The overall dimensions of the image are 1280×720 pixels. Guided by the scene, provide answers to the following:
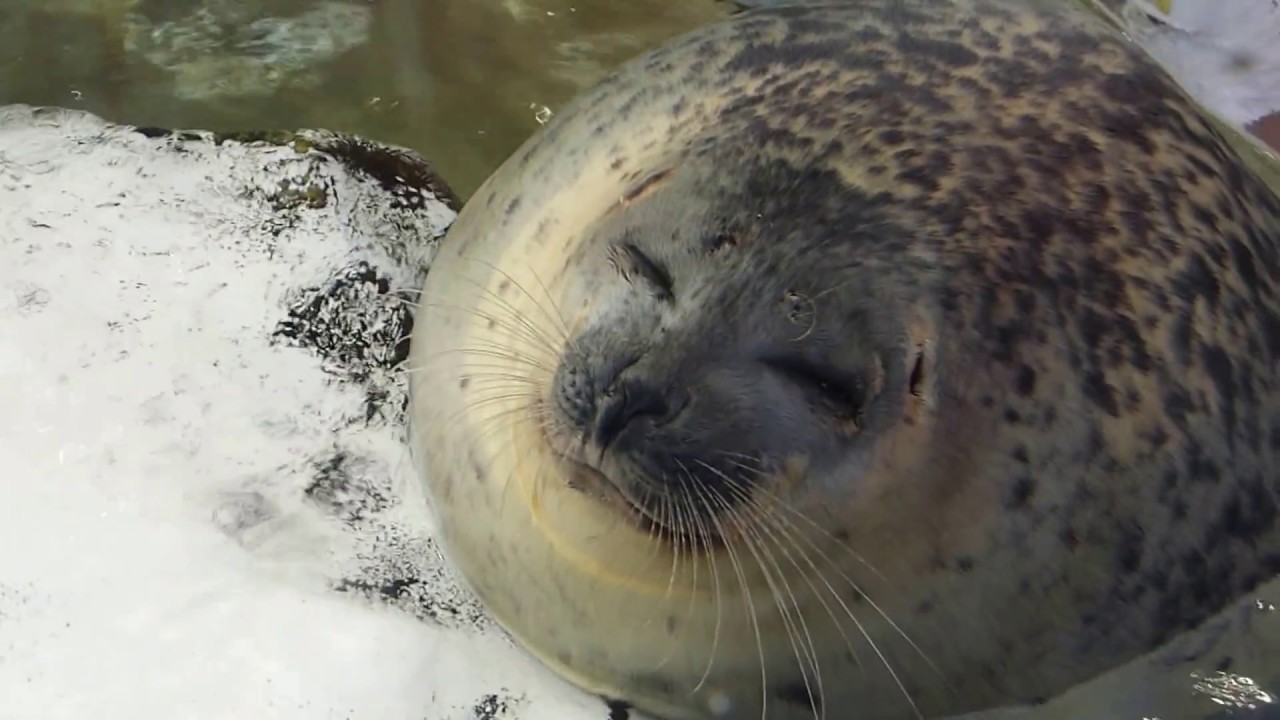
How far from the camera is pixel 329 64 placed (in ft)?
9.38

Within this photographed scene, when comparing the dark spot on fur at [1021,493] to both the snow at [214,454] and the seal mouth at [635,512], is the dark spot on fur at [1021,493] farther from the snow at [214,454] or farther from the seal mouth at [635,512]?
the snow at [214,454]

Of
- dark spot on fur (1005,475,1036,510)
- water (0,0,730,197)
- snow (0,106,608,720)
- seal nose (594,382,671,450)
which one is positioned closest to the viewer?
seal nose (594,382,671,450)

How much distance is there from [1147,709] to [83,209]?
7.41ft

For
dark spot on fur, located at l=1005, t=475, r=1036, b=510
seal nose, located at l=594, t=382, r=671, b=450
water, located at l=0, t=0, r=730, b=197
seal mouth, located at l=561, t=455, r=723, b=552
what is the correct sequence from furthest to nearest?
1. water, located at l=0, t=0, r=730, b=197
2. dark spot on fur, located at l=1005, t=475, r=1036, b=510
3. seal mouth, located at l=561, t=455, r=723, b=552
4. seal nose, located at l=594, t=382, r=671, b=450

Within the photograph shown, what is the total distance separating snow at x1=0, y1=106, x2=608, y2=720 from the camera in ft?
6.24

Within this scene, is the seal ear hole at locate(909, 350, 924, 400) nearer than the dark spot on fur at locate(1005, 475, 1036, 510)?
Yes

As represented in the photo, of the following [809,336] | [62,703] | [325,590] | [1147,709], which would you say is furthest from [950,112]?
[62,703]

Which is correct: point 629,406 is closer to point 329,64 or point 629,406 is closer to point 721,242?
point 721,242

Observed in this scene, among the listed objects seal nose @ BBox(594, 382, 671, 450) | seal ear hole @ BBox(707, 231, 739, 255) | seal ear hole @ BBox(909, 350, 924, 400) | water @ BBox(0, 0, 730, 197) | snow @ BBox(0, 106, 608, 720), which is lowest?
snow @ BBox(0, 106, 608, 720)

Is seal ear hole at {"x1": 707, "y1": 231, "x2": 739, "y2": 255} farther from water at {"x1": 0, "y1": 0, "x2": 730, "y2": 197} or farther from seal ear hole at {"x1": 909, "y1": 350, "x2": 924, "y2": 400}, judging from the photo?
water at {"x1": 0, "y1": 0, "x2": 730, "y2": 197}

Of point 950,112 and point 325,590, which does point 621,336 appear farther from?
point 325,590

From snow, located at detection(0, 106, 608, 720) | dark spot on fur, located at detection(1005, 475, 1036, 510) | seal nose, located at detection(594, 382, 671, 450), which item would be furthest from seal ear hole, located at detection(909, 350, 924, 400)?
snow, located at detection(0, 106, 608, 720)

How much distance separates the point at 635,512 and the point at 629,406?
25cm


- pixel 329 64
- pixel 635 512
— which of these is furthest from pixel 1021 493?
pixel 329 64
